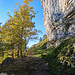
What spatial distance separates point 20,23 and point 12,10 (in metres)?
2.65

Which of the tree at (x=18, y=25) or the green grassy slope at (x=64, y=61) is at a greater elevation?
the tree at (x=18, y=25)

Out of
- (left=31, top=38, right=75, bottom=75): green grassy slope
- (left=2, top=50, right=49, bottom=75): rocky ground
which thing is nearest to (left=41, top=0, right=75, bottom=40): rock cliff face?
(left=31, top=38, right=75, bottom=75): green grassy slope

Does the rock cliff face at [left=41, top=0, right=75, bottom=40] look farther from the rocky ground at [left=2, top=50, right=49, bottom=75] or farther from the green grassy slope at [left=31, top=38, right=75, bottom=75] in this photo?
the rocky ground at [left=2, top=50, right=49, bottom=75]

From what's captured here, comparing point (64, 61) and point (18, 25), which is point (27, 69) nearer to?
point (64, 61)

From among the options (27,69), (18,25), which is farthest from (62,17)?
(27,69)

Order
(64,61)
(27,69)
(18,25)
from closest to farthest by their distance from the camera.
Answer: (64,61)
(27,69)
(18,25)

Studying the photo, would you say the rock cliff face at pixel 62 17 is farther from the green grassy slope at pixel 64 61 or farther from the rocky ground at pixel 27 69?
the rocky ground at pixel 27 69

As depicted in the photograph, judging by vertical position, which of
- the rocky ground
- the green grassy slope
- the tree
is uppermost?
the tree

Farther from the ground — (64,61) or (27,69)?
(64,61)

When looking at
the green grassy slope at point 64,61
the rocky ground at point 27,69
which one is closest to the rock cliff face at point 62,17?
the green grassy slope at point 64,61

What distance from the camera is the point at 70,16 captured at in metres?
11.0

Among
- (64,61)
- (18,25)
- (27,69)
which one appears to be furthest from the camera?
(18,25)

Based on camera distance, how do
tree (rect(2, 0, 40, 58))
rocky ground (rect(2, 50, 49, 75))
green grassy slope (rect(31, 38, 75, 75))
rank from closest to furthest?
green grassy slope (rect(31, 38, 75, 75)), rocky ground (rect(2, 50, 49, 75)), tree (rect(2, 0, 40, 58))

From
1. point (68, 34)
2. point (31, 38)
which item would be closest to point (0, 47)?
point (31, 38)
